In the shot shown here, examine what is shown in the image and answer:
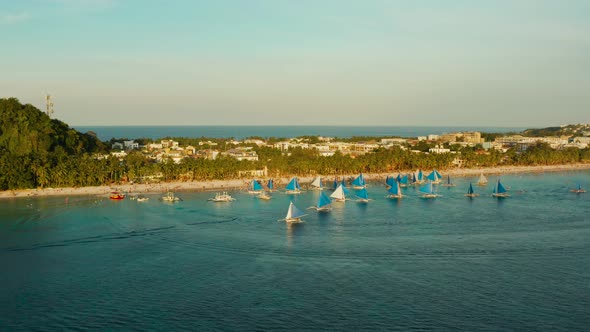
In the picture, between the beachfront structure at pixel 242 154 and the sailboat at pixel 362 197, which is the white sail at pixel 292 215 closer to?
the sailboat at pixel 362 197

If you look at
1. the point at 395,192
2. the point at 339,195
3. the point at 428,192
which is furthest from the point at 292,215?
the point at 428,192

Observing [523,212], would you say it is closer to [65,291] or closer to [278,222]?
[278,222]

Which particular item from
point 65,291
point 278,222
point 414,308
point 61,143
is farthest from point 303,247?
point 61,143

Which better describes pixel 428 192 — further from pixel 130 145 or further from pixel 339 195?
pixel 130 145

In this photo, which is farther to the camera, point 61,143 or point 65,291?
point 61,143

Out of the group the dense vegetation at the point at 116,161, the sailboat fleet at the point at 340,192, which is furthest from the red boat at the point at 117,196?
the dense vegetation at the point at 116,161

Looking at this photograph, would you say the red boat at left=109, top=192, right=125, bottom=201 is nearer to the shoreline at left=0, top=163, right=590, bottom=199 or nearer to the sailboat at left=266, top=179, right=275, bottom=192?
the shoreline at left=0, top=163, right=590, bottom=199

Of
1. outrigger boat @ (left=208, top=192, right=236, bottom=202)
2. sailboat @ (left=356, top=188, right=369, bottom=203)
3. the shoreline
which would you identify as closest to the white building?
the shoreline
